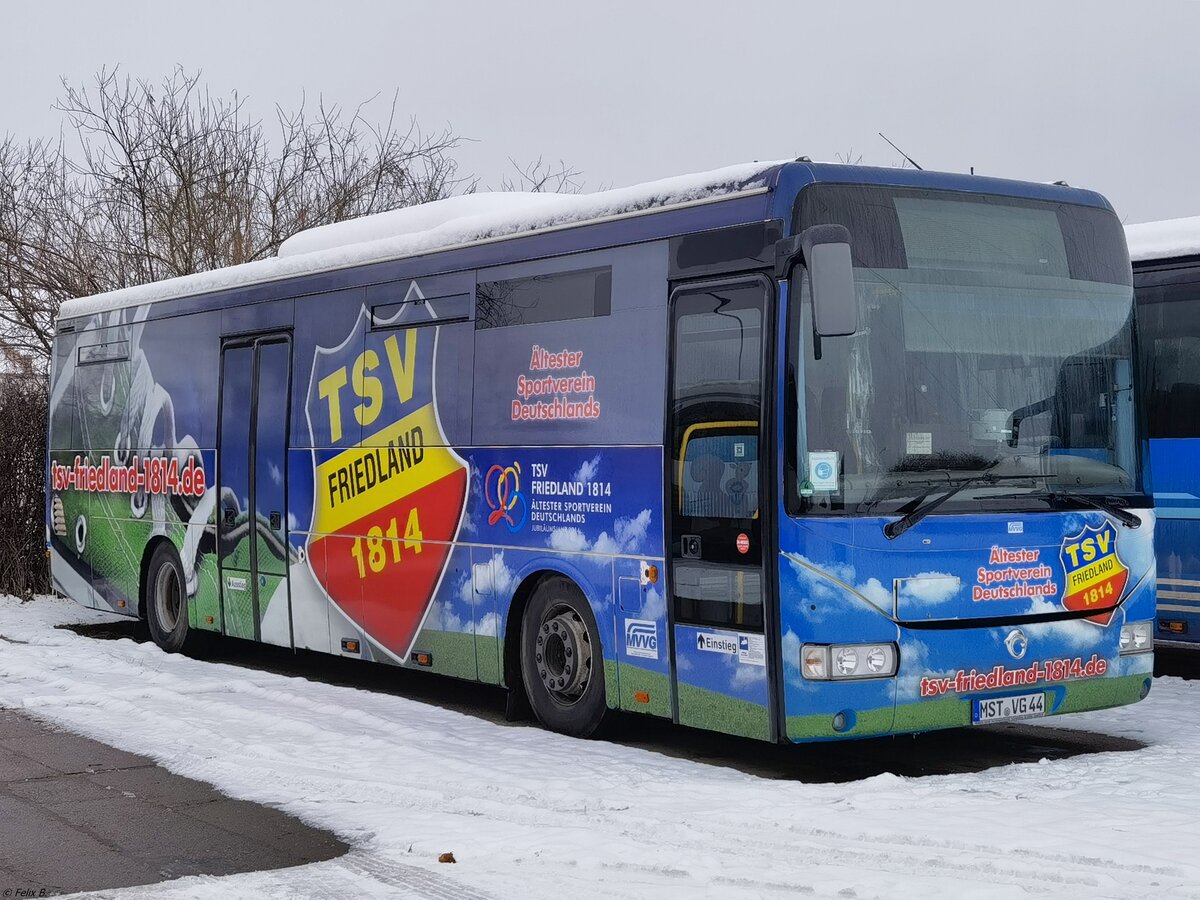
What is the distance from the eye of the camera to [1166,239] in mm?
13141

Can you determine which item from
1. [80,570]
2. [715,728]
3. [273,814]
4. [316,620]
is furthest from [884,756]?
[80,570]

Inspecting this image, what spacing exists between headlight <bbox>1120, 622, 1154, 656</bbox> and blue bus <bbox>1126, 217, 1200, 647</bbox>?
10.8 ft

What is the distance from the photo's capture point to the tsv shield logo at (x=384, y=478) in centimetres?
1143

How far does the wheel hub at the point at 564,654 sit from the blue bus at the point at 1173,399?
16.6ft

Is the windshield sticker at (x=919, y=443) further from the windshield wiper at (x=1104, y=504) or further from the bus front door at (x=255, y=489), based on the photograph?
the bus front door at (x=255, y=489)

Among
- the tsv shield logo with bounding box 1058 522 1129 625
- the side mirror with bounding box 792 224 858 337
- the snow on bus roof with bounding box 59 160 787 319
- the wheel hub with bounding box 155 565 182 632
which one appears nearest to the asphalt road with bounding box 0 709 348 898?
the side mirror with bounding box 792 224 858 337

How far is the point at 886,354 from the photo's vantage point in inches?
331

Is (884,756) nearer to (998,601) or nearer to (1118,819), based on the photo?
(998,601)

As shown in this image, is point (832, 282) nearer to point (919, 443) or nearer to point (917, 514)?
point (919, 443)

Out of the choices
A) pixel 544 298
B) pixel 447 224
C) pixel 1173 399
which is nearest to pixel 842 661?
pixel 544 298

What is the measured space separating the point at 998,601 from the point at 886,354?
4.92 feet

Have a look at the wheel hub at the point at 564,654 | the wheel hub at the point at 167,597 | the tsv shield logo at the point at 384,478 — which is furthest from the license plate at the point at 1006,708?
the wheel hub at the point at 167,597

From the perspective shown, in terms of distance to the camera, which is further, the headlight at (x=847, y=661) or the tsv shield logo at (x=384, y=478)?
the tsv shield logo at (x=384, y=478)

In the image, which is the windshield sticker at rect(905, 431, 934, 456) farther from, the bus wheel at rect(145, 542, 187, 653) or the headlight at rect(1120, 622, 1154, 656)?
the bus wheel at rect(145, 542, 187, 653)
